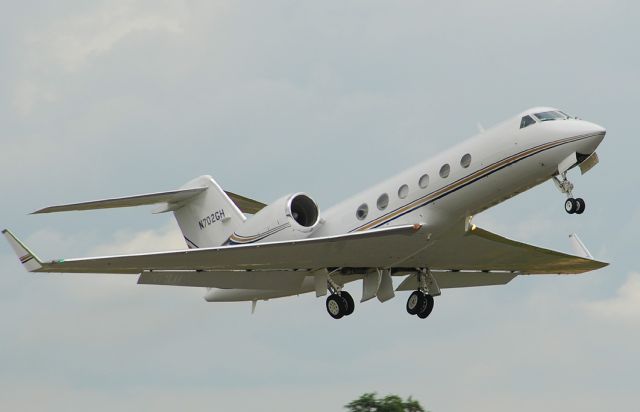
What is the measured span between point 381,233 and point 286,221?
2.41 meters

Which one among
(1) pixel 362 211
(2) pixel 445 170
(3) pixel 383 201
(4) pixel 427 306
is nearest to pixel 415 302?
(4) pixel 427 306

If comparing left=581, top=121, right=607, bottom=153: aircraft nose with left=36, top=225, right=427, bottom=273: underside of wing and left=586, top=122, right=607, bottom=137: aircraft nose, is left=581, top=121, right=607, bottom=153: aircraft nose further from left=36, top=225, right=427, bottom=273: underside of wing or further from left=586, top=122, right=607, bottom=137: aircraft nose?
left=36, top=225, right=427, bottom=273: underside of wing

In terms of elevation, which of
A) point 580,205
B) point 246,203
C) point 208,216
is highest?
point 246,203

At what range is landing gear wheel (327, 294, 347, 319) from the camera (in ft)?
86.3

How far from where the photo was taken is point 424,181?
24.3m

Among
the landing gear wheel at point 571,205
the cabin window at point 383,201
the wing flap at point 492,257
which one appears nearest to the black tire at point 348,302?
the wing flap at point 492,257

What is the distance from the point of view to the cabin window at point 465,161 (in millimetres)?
23688

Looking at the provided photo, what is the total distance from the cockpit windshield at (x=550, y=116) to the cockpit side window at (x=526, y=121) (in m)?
0.13

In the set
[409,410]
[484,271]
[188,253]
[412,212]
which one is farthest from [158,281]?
[409,410]

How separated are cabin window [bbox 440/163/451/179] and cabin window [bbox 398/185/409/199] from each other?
36.2 inches

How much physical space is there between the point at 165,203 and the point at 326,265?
218 inches

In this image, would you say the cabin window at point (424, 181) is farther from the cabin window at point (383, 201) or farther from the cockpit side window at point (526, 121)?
the cockpit side window at point (526, 121)

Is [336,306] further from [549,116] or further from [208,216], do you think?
[549,116]

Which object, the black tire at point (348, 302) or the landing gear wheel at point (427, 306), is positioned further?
the landing gear wheel at point (427, 306)
